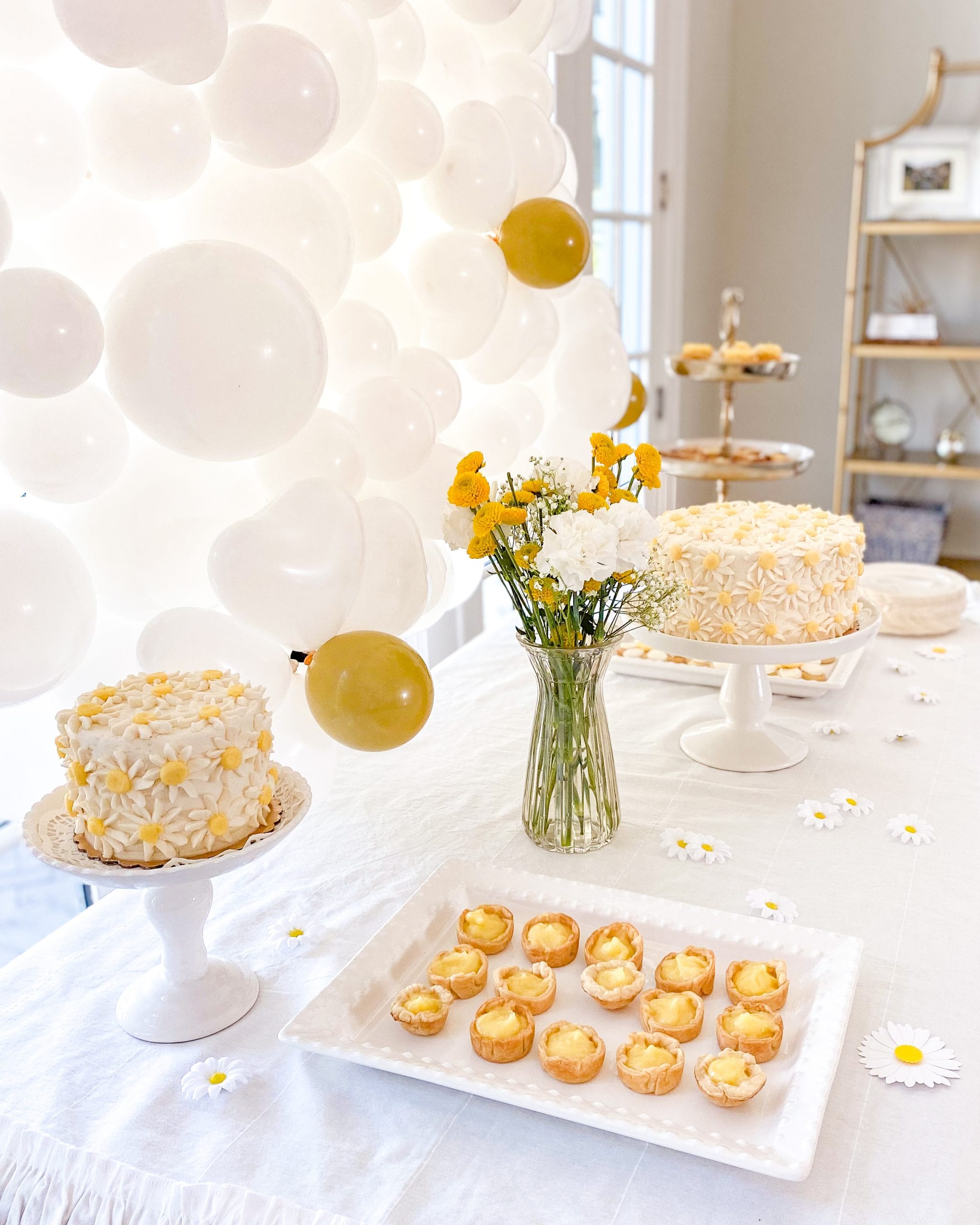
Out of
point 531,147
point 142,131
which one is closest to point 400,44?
point 531,147

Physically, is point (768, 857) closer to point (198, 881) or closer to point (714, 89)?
point (198, 881)

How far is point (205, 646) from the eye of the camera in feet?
3.01

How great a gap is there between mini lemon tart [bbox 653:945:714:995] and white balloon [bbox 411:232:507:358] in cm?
72

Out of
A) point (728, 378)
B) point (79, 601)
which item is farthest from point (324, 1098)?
point (728, 378)

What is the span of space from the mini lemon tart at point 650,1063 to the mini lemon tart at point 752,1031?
0.03 meters

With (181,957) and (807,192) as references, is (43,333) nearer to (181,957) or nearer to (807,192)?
(181,957)

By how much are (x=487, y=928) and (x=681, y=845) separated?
25 centimetres

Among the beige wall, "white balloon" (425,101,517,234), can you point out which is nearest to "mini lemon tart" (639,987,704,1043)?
"white balloon" (425,101,517,234)

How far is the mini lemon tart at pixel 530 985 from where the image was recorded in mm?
744

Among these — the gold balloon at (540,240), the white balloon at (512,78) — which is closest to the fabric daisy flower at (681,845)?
the gold balloon at (540,240)

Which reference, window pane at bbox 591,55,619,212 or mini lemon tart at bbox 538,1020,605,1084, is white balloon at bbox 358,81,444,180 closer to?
mini lemon tart at bbox 538,1020,605,1084

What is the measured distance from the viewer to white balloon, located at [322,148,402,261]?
1047 millimetres

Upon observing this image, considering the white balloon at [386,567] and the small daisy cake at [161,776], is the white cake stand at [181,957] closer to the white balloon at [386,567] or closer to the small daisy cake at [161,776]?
the small daisy cake at [161,776]

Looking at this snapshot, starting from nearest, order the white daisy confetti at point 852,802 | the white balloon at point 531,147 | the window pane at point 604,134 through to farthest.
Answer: the white daisy confetti at point 852,802
the white balloon at point 531,147
the window pane at point 604,134
